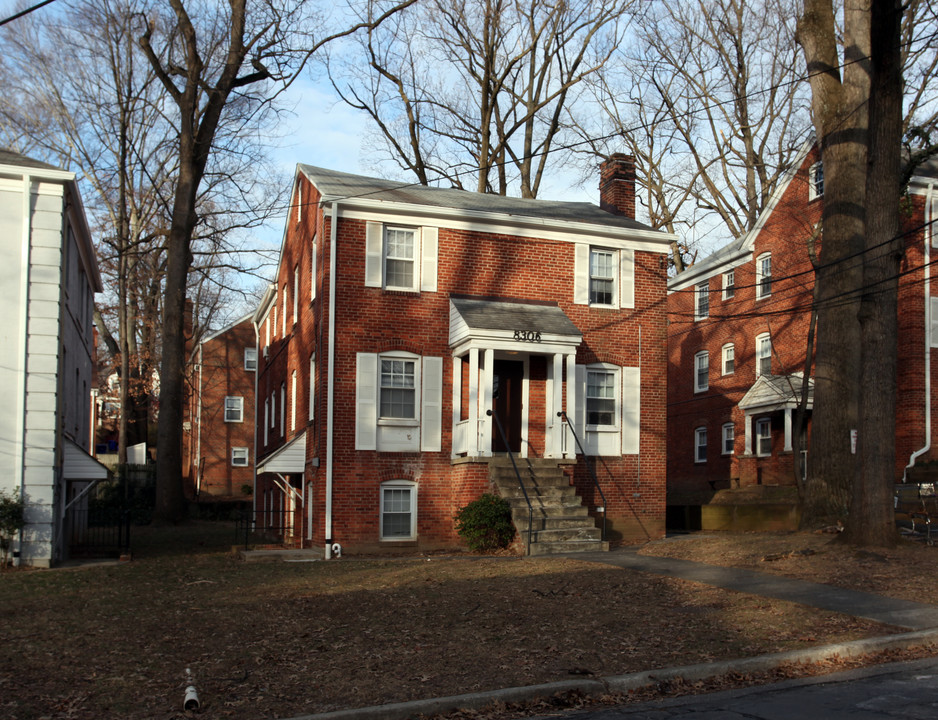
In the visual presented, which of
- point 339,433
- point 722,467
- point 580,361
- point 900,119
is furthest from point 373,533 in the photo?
point 722,467

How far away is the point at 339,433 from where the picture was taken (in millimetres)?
19156

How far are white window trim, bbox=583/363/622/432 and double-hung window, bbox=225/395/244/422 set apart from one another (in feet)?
96.9

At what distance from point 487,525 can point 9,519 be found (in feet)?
27.5

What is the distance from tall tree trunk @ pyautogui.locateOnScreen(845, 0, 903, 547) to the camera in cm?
1398

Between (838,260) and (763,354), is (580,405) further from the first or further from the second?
(763,354)

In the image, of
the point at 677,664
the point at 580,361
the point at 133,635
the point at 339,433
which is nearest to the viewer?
the point at 677,664

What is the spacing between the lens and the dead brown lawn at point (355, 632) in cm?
775

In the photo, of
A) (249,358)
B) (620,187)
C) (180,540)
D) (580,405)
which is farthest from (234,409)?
(580,405)

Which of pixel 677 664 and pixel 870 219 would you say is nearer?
pixel 677 664

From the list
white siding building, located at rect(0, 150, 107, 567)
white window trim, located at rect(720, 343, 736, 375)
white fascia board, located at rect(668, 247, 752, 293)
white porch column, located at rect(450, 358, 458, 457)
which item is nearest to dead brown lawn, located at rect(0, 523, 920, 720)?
white siding building, located at rect(0, 150, 107, 567)

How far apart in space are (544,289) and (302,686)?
1439 centimetres

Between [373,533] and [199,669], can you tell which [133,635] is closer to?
[199,669]

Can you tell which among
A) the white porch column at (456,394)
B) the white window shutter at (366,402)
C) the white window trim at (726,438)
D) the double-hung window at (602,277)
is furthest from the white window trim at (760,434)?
the white window shutter at (366,402)

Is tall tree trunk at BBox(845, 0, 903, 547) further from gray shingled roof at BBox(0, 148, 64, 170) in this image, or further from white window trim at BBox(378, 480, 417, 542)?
gray shingled roof at BBox(0, 148, 64, 170)
